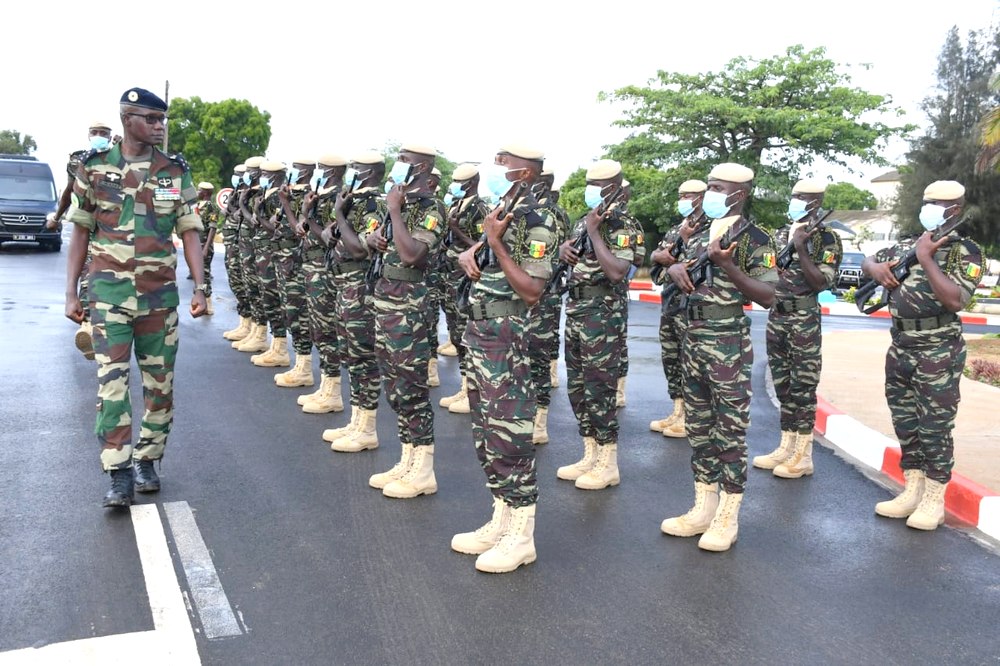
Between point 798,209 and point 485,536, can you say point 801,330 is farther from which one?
point 485,536

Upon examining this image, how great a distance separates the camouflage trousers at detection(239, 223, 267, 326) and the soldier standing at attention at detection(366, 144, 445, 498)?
4.53 metres

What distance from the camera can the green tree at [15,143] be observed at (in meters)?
80.2

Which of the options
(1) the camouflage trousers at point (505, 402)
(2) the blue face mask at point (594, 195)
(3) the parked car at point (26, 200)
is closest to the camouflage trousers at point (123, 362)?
(1) the camouflage trousers at point (505, 402)

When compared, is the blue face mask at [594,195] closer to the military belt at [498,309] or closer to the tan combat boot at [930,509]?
the military belt at [498,309]

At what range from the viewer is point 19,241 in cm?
2256

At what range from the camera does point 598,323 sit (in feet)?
18.9

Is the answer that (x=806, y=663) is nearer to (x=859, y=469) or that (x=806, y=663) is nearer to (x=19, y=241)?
(x=859, y=469)

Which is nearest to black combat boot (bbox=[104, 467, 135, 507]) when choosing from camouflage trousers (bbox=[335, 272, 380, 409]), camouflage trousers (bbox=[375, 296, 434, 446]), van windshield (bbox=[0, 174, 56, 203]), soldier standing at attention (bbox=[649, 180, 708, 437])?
camouflage trousers (bbox=[375, 296, 434, 446])

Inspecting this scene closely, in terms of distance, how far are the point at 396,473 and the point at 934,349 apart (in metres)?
3.16

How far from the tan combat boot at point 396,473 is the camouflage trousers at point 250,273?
455 centimetres

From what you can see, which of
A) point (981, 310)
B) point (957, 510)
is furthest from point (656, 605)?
point (981, 310)

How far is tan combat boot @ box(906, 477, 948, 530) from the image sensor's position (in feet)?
16.7

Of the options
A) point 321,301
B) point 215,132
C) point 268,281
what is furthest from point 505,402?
point 215,132

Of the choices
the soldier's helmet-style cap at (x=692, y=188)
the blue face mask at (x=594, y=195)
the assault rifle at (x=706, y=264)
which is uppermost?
the soldier's helmet-style cap at (x=692, y=188)
